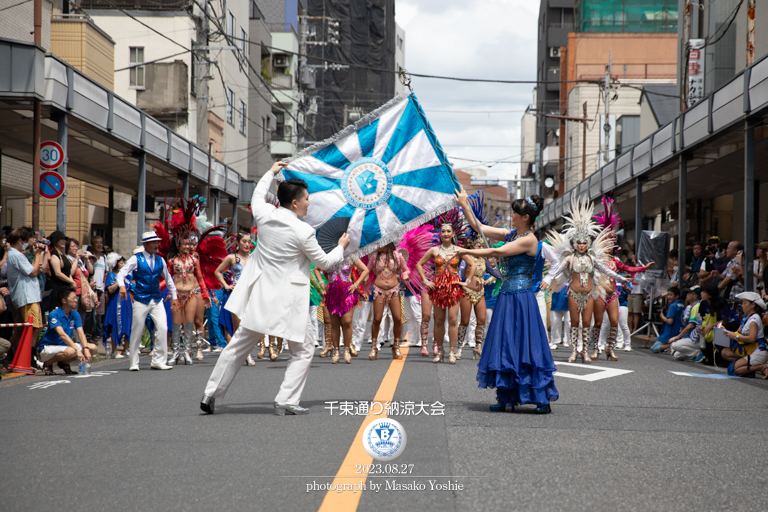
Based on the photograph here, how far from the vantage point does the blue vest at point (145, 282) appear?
10.9 m

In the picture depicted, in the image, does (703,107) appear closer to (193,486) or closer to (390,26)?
(193,486)

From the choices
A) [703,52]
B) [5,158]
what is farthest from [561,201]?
[5,158]

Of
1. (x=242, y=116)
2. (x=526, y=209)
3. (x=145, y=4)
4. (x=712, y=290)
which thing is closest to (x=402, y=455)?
(x=526, y=209)

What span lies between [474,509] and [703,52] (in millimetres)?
23545

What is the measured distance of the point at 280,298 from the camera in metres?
6.62

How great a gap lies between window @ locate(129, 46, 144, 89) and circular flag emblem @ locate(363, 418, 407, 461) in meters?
32.2

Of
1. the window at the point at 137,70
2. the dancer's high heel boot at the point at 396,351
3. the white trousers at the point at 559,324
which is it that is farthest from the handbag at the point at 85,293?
the window at the point at 137,70

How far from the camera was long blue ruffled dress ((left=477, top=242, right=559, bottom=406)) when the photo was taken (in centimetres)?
687

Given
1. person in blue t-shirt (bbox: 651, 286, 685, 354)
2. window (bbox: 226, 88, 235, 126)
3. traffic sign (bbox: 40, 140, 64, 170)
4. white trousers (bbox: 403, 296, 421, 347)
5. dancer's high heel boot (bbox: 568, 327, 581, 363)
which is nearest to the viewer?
dancer's high heel boot (bbox: 568, 327, 581, 363)

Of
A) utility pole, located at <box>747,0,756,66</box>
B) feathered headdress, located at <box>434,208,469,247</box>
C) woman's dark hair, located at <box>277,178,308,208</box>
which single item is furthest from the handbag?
utility pole, located at <box>747,0,756,66</box>

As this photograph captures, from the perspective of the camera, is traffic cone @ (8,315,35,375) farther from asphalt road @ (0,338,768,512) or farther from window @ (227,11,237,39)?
window @ (227,11,237,39)

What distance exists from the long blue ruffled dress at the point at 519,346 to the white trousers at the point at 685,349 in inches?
281

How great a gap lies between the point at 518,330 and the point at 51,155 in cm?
959

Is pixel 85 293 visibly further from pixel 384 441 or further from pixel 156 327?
pixel 384 441
